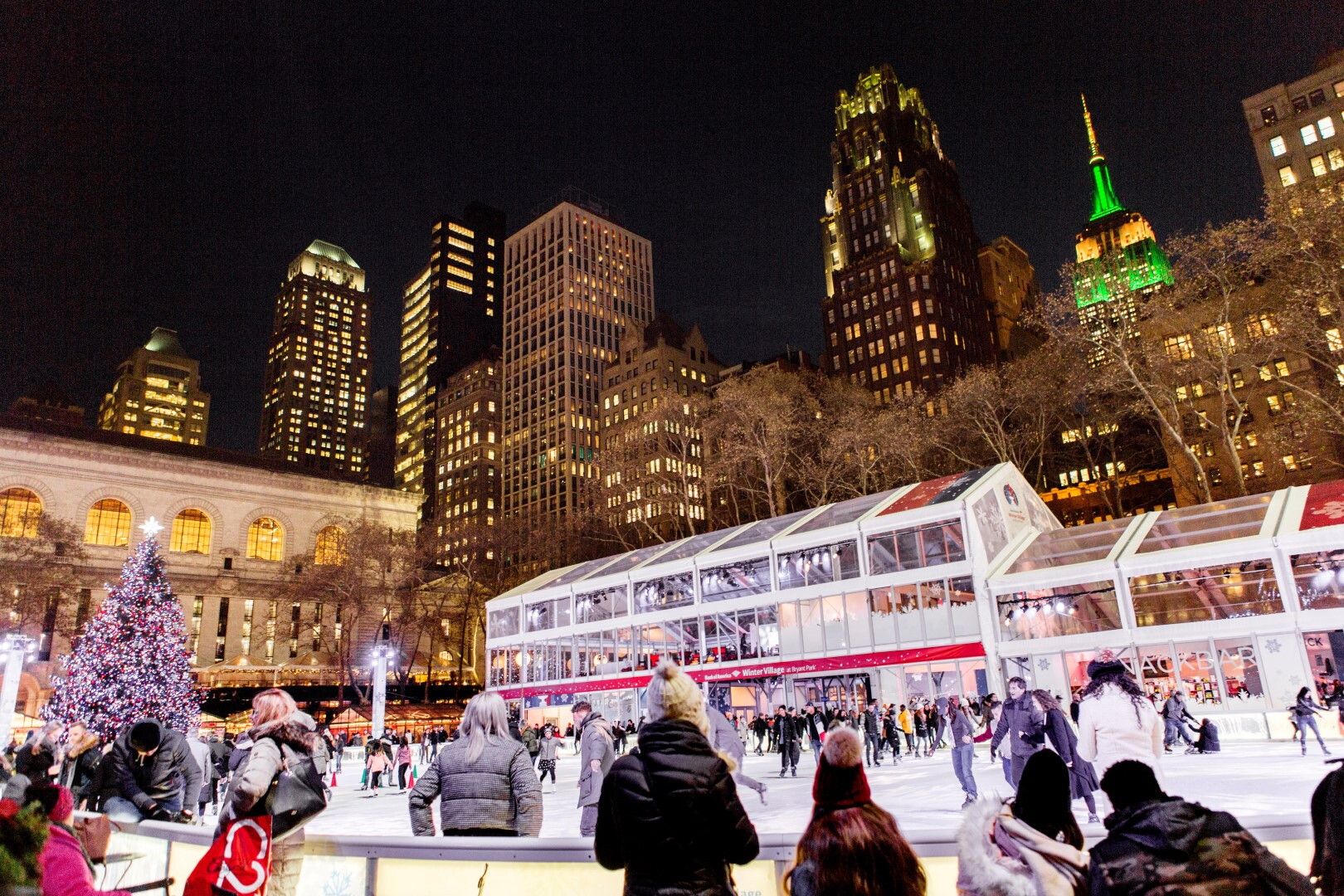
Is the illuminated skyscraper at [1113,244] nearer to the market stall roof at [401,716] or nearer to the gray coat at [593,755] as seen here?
the market stall roof at [401,716]

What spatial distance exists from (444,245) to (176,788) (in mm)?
177836

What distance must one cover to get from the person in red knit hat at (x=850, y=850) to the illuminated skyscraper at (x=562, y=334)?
110186mm

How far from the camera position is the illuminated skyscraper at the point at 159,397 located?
173625 millimetres

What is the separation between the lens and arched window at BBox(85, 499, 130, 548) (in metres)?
59.3

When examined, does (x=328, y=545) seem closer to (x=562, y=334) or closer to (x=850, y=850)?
(x=562, y=334)

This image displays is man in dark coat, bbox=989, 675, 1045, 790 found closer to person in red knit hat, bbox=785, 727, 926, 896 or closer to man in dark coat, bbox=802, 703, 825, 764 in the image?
person in red knit hat, bbox=785, 727, 926, 896

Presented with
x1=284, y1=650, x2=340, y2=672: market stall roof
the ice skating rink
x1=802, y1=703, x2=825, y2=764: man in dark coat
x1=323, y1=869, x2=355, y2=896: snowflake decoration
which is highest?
x1=284, y1=650, x2=340, y2=672: market stall roof

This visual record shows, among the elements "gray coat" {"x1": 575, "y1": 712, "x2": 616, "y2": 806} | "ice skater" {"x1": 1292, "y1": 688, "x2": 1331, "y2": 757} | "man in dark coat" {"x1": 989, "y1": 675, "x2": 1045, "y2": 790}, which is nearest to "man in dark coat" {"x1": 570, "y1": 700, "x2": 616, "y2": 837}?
"gray coat" {"x1": 575, "y1": 712, "x2": 616, "y2": 806}

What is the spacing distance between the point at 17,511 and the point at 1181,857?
69866 millimetres

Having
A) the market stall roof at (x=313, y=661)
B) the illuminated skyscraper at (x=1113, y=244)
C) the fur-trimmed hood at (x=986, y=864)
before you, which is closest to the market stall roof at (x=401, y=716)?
the market stall roof at (x=313, y=661)

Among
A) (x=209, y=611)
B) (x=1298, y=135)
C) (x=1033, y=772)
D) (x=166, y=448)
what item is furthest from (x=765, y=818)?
(x=1298, y=135)

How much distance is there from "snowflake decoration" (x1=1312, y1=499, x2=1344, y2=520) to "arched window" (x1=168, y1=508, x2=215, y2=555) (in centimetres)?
6585

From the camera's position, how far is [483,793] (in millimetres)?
4992

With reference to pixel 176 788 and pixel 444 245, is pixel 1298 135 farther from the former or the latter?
pixel 444 245
